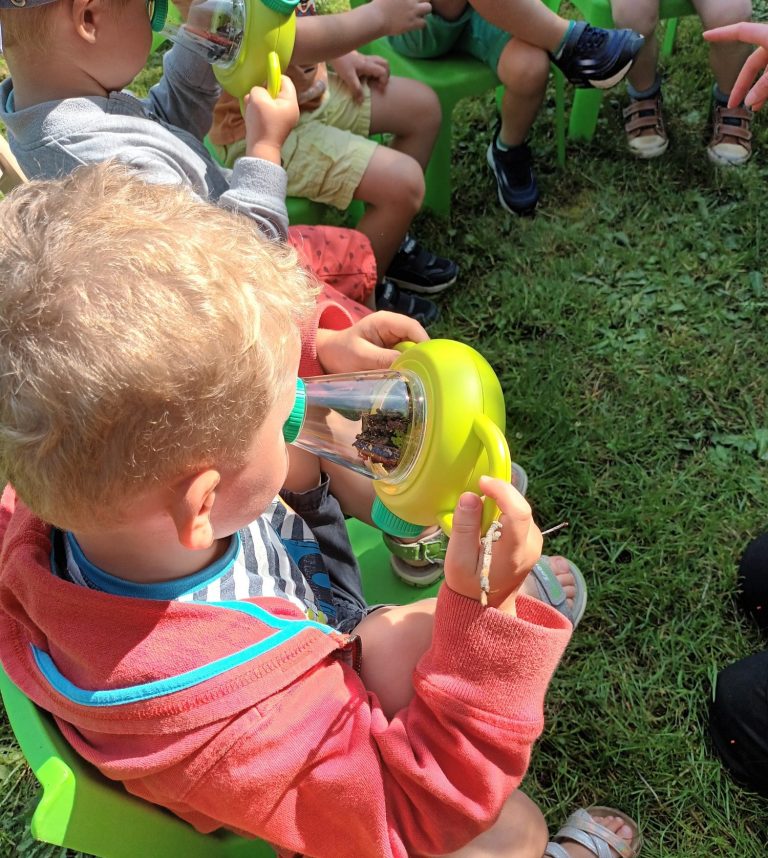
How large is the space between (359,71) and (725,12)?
117cm

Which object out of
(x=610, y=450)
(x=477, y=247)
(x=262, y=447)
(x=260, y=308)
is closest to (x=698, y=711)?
(x=610, y=450)

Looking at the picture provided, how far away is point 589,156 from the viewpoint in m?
2.67

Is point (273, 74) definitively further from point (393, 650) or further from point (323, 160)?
point (393, 650)

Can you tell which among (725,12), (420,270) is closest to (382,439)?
(420,270)

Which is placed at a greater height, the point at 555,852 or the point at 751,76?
the point at 751,76

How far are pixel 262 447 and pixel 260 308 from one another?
0.15 m

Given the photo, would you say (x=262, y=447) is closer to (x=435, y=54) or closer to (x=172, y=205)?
(x=172, y=205)

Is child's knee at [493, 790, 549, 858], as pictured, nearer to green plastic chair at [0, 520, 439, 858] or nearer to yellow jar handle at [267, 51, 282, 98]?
green plastic chair at [0, 520, 439, 858]

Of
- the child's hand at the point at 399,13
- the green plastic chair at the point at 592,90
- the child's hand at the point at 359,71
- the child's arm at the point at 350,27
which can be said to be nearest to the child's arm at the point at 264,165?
the child's arm at the point at 350,27

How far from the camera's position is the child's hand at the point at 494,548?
2.87 feet

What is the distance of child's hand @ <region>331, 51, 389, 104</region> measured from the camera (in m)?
2.18

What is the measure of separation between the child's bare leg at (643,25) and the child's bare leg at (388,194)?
2.84 ft

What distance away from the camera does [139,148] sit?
4.76 ft

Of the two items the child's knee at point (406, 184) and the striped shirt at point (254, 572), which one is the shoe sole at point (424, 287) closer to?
the child's knee at point (406, 184)
